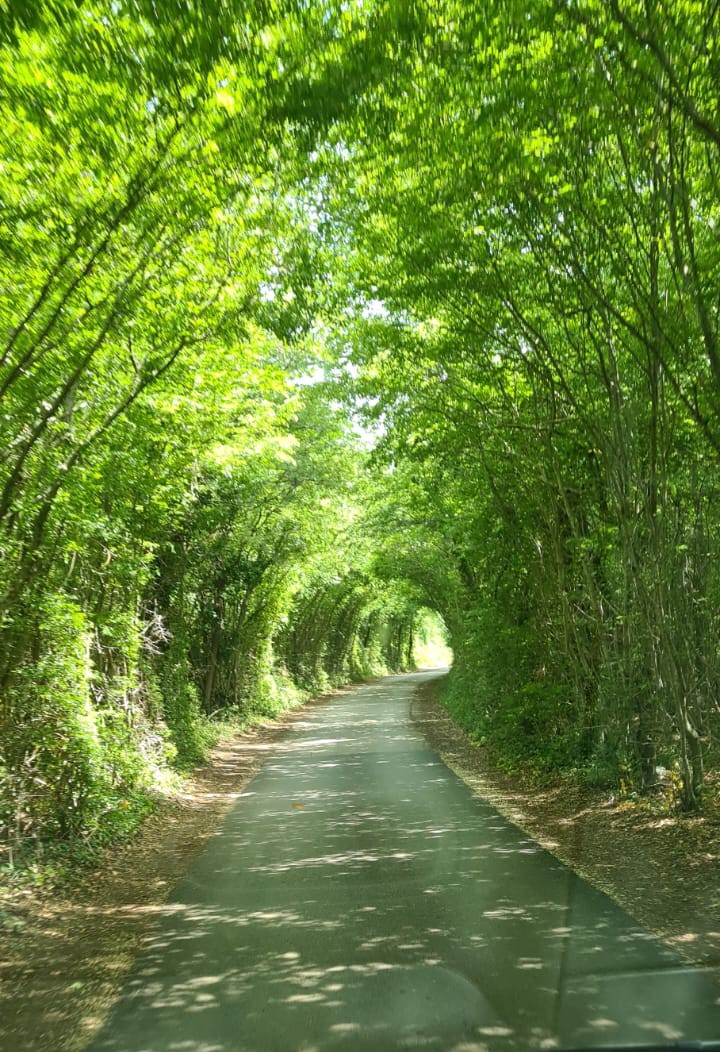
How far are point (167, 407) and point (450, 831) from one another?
5685 millimetres

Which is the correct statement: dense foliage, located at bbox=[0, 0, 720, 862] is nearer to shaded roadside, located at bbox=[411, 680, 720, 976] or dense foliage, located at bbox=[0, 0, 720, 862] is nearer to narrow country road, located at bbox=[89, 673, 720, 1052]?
shaded roadside, located at bbox=[411, 680, 720, 976]

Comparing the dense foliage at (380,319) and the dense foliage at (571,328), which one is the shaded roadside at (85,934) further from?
the dense foliage at (571,328)

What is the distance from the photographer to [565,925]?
16.4 ft

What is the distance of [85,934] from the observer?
17.5 feet

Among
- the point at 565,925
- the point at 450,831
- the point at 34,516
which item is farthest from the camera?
the point at 450,831

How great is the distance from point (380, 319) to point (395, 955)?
770cm

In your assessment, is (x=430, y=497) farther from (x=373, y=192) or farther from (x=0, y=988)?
(x=0, y=988)

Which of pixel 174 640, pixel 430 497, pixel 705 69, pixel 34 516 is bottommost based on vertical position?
pixel 174 640

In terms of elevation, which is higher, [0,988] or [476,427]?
[476,427]

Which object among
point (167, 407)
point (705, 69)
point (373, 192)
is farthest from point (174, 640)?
point (705, 69)

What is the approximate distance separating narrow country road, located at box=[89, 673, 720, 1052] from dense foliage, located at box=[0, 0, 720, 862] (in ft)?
7.08

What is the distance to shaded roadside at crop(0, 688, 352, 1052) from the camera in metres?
3.99

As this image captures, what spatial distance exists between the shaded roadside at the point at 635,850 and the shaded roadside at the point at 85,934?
342 centimetres

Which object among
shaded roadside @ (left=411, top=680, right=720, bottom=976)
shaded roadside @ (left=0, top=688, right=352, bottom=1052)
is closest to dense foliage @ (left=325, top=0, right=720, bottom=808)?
shaded roadside @ (left=411, top=680, right=720, bottom=976)
